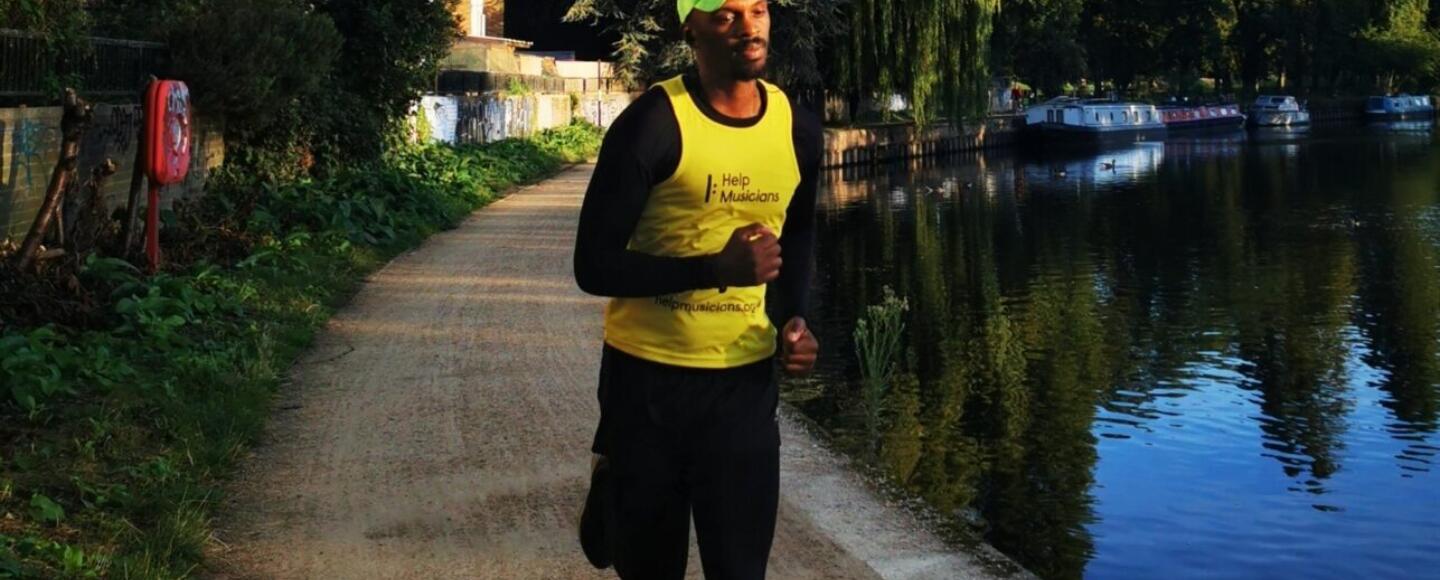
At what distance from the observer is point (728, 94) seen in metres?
4.36

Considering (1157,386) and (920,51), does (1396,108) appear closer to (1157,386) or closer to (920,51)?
(920,51)

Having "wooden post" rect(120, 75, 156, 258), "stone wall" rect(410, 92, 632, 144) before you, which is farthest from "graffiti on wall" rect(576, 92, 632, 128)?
"wooden post" rect(120, 75, 156, 258)

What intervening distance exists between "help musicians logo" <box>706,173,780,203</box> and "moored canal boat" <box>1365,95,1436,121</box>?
109 meters

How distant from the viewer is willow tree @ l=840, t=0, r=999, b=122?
52.7 metres

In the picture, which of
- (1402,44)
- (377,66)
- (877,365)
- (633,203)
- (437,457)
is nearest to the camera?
(633,203)

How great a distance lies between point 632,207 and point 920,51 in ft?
163

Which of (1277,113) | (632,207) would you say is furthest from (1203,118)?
(632,207)

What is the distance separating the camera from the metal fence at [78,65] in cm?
1445

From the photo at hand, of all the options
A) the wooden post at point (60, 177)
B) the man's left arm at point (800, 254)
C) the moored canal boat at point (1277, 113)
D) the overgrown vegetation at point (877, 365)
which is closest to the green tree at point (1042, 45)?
the moored canal boat at point (1277, 113)

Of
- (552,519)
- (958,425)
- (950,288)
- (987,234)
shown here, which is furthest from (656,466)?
(987,234)

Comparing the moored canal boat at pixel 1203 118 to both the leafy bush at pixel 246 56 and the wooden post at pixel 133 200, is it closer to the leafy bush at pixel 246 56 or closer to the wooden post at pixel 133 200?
the leafy bush at pixel 246 56

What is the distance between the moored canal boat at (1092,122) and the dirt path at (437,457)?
198ft

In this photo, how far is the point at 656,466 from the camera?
4402 millimetres

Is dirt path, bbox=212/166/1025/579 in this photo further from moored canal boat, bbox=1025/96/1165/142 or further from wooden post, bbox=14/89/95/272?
moored canal boat, bbox=1025/96/1165/142
